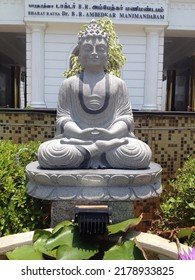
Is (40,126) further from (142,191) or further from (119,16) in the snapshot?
(119,16)

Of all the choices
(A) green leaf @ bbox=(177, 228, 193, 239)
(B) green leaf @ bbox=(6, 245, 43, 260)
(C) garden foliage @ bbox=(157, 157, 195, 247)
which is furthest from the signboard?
(B) green leaf @ bbox=(6, 245, 43, 260)

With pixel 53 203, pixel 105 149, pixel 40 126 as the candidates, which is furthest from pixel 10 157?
pixel 40 126

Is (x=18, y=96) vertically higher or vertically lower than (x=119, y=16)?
lower

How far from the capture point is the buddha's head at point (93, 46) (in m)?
2.90

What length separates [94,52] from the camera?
114 inches

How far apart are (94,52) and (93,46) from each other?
55 mm

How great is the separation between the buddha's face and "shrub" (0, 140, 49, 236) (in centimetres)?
115

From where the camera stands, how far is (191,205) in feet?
8.77

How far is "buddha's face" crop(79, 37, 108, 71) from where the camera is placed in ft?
9.54

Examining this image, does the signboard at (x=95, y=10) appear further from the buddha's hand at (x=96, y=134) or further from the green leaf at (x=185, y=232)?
the green leaf at (x=185, y=232)

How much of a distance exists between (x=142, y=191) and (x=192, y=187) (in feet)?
1.68

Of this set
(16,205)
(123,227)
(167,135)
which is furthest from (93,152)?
(167,135)

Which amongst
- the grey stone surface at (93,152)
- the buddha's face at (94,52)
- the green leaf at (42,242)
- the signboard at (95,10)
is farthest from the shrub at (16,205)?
the signboard at (95,10)

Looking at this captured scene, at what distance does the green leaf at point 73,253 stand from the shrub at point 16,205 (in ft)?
2.87
